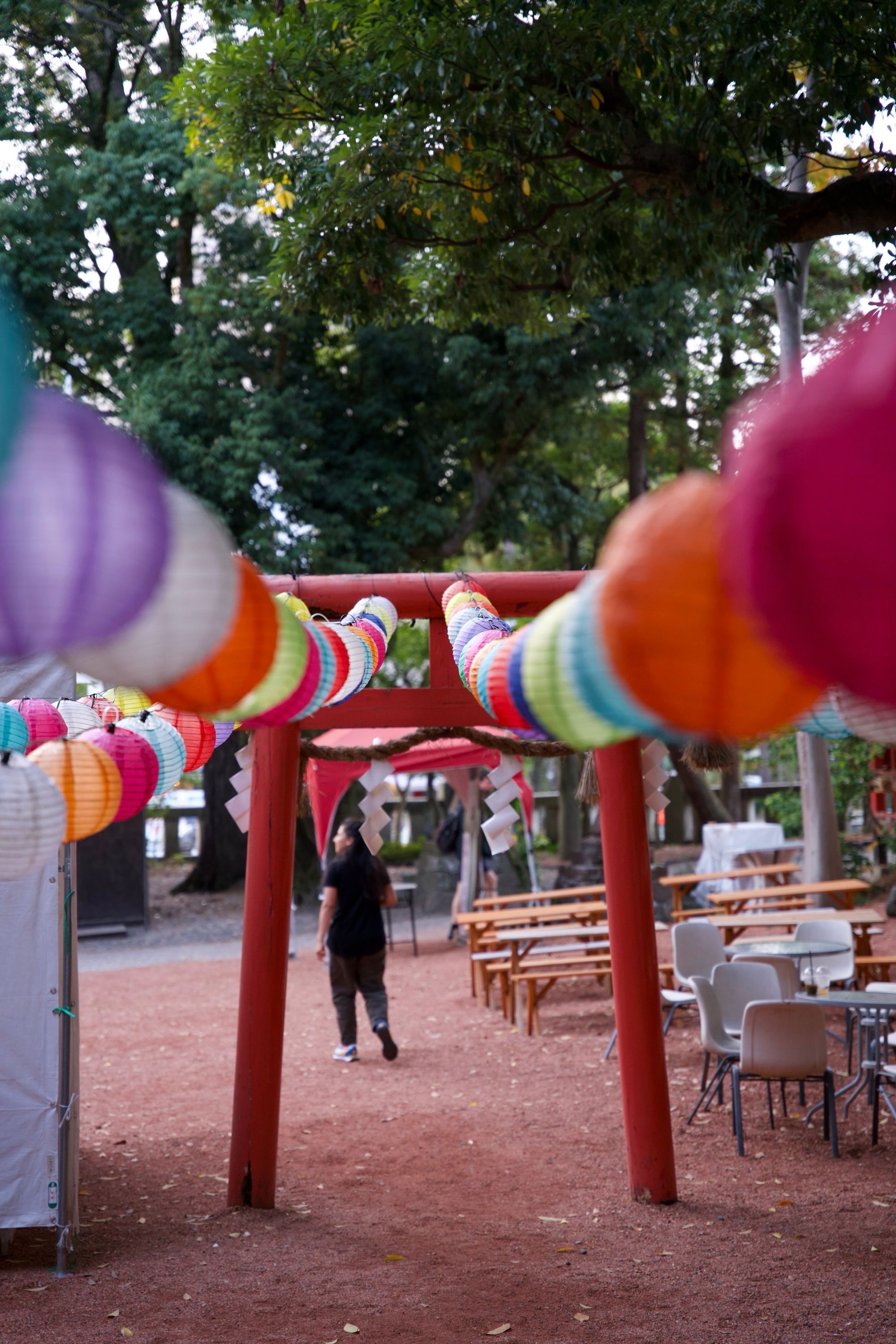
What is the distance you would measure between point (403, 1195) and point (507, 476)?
512 inches

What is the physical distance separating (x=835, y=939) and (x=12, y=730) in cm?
745

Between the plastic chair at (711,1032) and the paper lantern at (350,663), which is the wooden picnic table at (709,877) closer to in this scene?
the plastic chair at (711,1032)

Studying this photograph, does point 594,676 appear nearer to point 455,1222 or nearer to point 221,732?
point 221,732

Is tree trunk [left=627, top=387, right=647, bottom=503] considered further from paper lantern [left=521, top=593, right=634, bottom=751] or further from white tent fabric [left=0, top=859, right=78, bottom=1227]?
paper lantern [left=521, top=593, right=634, bottom=751]

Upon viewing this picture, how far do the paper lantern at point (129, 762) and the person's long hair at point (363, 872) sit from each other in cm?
540

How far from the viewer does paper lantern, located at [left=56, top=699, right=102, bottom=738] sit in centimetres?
450

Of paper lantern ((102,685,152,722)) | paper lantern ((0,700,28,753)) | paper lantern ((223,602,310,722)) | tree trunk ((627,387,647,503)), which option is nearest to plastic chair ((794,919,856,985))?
paper lantern ((102,685,152,722))

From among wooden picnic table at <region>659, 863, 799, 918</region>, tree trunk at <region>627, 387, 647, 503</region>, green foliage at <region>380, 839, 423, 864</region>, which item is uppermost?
tree trunk at <region>627, 387, 647, 503</region>

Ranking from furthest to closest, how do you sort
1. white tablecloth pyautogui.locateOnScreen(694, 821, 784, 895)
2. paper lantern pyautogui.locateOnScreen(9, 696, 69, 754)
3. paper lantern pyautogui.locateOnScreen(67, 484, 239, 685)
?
white tablecloth pyautogui.locateOnScreen(694, 821, 784, 895)
paper lantern pyautogui.locateOnScreen(9, 696, 69, 754)
paper lantern pyautogui.locateOnScreen(67, 484, 239, 685)

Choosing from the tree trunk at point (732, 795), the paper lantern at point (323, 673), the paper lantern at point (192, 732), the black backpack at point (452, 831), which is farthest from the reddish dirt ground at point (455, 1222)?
the tree trunk at point (732, 795)

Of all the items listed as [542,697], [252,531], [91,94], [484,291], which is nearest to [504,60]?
[484,291]

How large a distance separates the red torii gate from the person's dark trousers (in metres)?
3.06

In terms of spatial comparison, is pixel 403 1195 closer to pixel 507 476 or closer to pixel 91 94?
pixel 507 476

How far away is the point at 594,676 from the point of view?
205cm
